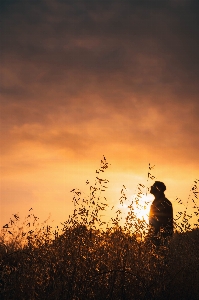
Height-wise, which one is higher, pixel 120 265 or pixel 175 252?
pixel 175 252

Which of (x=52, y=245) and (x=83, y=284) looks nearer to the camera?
(x=83, y=284)

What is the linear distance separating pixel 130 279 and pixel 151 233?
3.51 feet

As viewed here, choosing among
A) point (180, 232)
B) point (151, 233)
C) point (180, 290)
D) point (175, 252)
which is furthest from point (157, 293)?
point (180, 232)

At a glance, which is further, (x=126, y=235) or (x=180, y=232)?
(x=180, y=232)

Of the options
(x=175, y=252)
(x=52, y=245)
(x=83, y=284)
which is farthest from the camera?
(x=175, y=252)

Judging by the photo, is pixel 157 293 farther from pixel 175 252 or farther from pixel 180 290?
pixel 175 252

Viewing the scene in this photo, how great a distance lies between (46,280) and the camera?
4.76 m

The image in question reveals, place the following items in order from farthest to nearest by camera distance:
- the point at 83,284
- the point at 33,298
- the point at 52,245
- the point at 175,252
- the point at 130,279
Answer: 1. the point at 175,252
2. the point at 52,245
3. the point at 130,279
4. the point at 83,284
5. the point at 33,298

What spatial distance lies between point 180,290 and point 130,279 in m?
0.86

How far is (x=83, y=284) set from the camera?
15.0ft

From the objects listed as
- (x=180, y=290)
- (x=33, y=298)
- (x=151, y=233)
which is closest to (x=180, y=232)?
(x=151, y=233)

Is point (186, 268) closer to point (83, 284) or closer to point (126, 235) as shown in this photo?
point (126, 235)

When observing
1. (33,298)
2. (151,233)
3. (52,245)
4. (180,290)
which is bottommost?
(33,298)

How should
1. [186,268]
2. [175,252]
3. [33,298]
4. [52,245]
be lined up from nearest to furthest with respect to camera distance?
[33,298] → [52,245] → [186,268] → [175,252]
